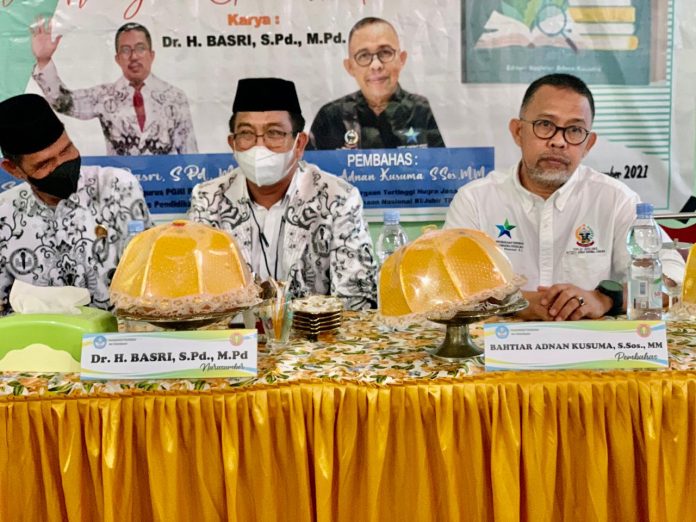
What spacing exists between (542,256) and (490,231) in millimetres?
232

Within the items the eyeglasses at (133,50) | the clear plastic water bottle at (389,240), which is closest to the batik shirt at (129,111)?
the eyeglasses at (133,50)

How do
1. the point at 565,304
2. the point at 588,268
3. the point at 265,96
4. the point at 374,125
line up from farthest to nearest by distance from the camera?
the point at 374,125
the point at 265,96
the point at 588,268
the point at 565,304

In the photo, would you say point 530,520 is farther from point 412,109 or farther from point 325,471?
point 412,109

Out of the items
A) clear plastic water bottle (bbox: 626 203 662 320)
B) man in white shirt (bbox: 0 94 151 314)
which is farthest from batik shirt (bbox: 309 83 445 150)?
clear plastic water bottle (bbox: 626 203 662 320)

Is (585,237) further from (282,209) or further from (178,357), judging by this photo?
(178,357)

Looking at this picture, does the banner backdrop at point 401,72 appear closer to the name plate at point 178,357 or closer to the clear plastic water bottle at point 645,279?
the clear plastic water bottle at point 645,279

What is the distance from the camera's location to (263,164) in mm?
2662

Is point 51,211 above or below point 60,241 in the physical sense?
above

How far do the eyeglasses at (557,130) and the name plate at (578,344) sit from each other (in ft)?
4.65

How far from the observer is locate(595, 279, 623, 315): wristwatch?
190cm

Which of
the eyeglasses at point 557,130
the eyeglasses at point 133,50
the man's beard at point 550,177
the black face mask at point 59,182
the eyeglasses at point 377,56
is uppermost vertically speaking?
A: the eyeglasses at point 133,50

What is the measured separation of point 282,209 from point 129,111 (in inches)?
34.4

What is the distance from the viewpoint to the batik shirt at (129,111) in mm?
2900

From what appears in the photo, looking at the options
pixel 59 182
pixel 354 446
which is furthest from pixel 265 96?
pixel 354 446
